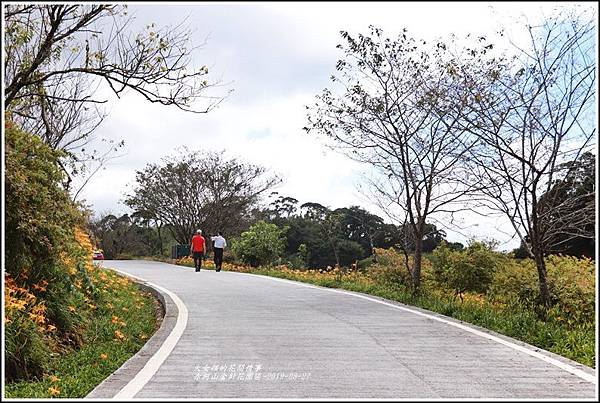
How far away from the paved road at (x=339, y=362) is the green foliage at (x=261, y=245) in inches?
619

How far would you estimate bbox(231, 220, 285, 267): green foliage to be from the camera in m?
27.0

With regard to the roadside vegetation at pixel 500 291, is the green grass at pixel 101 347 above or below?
below

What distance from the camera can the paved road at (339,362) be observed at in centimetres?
573

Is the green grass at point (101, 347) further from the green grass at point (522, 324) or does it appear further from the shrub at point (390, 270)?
the shrub at point (390, 270)

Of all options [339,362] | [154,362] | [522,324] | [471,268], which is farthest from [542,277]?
[154,362]

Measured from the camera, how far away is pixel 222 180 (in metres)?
32.1

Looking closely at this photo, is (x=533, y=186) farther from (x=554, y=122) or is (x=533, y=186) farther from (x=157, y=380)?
(x=157, y=380)

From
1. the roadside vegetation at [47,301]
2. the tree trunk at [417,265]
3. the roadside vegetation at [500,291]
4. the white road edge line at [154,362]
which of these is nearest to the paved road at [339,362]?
the white road edge line at [154,362]

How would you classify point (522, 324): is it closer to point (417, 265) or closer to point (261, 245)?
point (417, 265)

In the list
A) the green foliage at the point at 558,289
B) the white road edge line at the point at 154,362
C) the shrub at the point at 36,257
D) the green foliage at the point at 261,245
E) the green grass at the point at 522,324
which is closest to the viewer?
the white road edge line at the point at 154,362

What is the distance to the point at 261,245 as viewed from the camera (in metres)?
26.9

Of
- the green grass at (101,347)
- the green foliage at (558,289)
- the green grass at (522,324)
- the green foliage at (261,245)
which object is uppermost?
the green foliage at (261,245)

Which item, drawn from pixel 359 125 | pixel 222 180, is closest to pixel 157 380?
pixel 359 125

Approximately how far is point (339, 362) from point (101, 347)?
3.07 m
